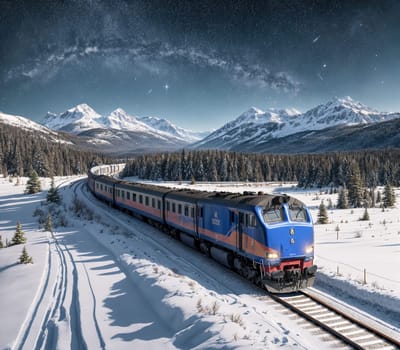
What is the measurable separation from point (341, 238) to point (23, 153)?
115 meters

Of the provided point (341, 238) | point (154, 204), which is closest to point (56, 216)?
point (154, 204)

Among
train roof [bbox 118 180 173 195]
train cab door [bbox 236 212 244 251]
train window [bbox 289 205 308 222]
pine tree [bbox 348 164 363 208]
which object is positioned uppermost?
train roof [bbox 118 180 173 195]

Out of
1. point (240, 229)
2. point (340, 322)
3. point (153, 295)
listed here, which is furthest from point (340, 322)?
point (153, 295)

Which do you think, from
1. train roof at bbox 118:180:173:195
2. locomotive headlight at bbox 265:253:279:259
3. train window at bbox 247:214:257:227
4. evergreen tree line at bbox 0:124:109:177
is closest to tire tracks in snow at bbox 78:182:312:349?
locomotive headlight at bbox 265:253:279:259

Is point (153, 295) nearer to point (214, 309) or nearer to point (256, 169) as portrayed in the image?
point (214, 309)

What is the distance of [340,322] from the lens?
419 inches

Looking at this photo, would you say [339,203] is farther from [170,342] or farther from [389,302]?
[170,342]

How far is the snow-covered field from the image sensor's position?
30.1 ft

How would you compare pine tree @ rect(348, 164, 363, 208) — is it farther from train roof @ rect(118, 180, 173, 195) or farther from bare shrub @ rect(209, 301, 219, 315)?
bare shrub @ rect(209, 301, 219, 315)

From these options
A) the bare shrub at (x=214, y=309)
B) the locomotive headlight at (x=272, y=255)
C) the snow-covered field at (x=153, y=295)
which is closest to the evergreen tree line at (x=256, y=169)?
the snow-covered field at (x=153, y=295)

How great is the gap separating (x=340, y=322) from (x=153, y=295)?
6340mm

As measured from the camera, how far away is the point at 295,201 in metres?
14.2

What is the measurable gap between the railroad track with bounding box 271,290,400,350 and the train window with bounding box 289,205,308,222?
2.91m

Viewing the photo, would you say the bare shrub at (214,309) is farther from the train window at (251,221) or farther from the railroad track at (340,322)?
the train window at (251,221)
